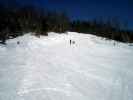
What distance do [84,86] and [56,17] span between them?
174ft

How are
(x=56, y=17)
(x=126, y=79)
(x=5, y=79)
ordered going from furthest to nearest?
(x=56, y=17)
(x=126, y=79)
(x=5, y=79)

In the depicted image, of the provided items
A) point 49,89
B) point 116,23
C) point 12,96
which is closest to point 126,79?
point 49,89

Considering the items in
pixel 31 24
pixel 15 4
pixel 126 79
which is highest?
pixel 15 4

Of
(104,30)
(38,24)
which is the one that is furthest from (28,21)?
(104,30)

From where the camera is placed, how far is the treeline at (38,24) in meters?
40.4

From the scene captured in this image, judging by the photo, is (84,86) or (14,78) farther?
(14,78)

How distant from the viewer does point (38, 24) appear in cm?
4422

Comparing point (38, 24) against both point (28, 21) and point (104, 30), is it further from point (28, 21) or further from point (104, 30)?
point (104, 30)

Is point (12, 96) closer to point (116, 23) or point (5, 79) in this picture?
point (5, 79)

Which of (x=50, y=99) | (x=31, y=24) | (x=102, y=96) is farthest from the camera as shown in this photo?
(x=31, y=24)

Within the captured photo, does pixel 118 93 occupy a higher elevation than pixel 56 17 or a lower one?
lower

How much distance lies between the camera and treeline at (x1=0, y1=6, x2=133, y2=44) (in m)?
40.4

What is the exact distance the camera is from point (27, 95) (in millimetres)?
5156

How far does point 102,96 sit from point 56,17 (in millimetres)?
54150
